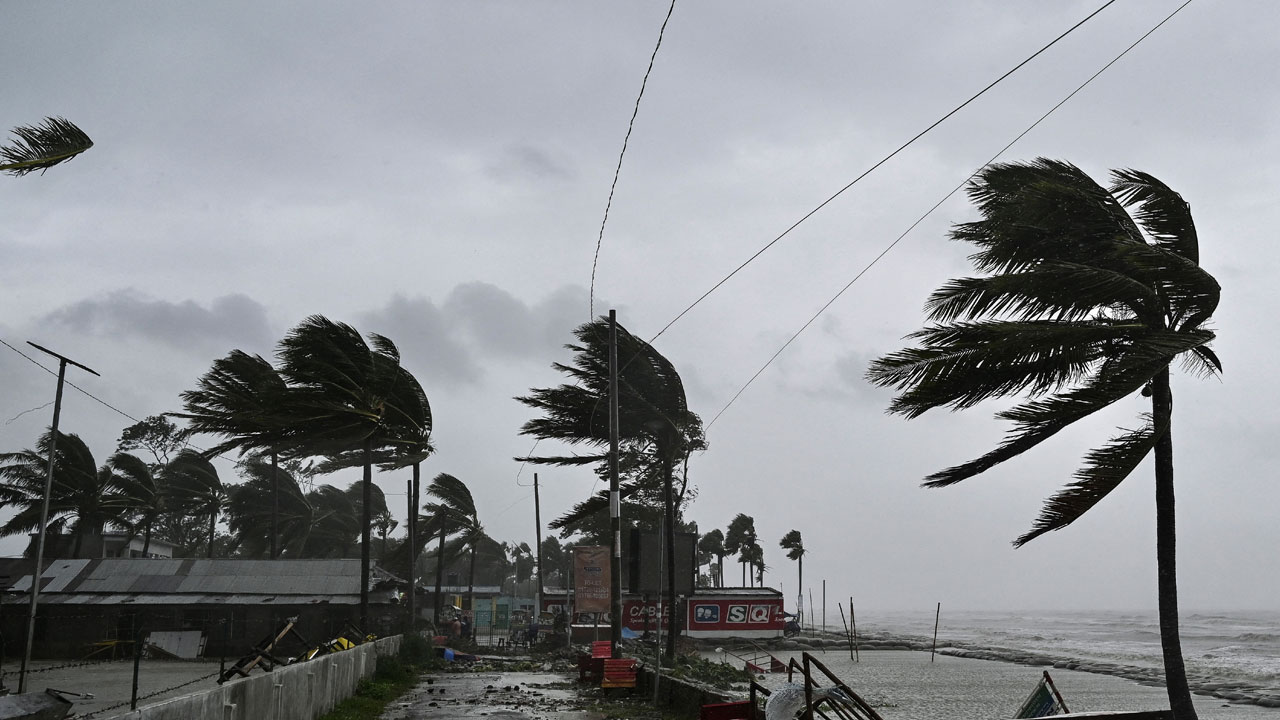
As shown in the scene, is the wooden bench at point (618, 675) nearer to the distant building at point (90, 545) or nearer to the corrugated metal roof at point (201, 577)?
the corrugated metal roof at point (201, 577)

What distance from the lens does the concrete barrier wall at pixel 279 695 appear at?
25.3 ft

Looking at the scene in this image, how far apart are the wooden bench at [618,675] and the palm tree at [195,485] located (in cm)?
3725

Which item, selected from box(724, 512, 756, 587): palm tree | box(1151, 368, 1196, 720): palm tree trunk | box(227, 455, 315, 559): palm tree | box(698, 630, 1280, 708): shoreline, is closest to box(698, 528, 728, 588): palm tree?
box(724, 512, 756, 587): palm tree

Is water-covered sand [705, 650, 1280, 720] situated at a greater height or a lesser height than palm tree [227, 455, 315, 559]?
lesser

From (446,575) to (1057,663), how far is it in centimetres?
9548

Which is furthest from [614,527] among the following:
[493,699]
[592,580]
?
→ [592,580]

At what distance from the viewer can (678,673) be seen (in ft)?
71.4

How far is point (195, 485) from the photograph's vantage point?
50.7 metres

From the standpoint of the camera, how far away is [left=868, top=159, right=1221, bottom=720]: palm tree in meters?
8.77

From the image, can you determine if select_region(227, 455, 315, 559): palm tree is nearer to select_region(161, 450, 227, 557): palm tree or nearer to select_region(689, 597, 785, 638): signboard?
select_region(161, 450, 227, 557): palm tree

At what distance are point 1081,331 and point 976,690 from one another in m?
23.0

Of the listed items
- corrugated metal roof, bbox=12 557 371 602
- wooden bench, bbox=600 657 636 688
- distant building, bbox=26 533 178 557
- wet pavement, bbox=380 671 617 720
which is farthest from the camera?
→ distant building, bbox=26 533 178 557

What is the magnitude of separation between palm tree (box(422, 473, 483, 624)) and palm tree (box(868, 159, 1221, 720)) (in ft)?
134

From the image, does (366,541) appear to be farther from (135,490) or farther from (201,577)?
(135,490)
